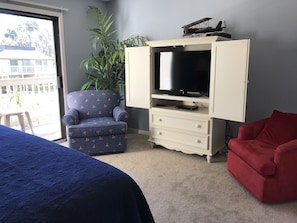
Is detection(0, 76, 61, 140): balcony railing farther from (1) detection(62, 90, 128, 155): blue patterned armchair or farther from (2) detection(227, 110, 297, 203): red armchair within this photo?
(2) detection(227, 110, 297, 203): red armchair

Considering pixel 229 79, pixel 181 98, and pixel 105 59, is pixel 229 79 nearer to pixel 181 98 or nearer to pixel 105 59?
pixel 181 98

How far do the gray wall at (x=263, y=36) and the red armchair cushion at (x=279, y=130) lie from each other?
1.67ft

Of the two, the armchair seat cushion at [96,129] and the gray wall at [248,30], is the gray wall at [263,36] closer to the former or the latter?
the gray wall at [248,30]

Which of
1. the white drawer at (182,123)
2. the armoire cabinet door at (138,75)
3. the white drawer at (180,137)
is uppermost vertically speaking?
the armoire cabinet door at (138,75)

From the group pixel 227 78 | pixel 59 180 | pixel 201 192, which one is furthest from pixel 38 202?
pixel 227 78

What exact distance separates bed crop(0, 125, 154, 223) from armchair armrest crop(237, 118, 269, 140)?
1.78m

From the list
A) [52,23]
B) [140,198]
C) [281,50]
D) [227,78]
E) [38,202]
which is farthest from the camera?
[52,23]

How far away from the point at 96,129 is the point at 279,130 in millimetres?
2238

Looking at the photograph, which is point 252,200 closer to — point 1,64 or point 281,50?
point 281,50

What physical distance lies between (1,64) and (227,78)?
3.06 meters

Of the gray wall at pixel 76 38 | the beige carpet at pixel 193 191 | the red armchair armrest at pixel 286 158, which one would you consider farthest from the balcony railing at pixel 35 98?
the red armchair armrest at pixel 286 158

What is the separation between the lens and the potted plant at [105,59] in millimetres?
3961

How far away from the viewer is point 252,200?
2.27 m

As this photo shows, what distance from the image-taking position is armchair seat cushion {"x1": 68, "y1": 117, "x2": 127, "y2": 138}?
3.30m
